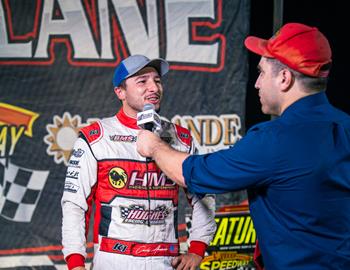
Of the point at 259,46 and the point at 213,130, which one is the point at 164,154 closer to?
the point at 259,46

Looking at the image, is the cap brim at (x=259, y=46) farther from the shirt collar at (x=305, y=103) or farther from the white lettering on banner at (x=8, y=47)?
the white lettering on banner at (x=8, y=47)

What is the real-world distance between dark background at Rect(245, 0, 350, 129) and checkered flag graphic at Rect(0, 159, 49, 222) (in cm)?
156

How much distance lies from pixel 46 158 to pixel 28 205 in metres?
0.33

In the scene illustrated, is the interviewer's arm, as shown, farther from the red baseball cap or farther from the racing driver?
the red baseball cap

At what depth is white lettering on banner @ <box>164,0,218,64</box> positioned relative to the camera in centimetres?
380

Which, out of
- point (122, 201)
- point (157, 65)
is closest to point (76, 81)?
point (157, 65)

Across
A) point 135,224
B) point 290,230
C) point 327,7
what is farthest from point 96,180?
point 327,7

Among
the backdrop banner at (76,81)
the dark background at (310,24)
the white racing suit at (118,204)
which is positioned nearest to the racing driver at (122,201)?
the white racing suit at (118,204)

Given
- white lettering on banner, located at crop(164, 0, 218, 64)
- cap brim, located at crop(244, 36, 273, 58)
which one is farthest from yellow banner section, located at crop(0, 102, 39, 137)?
cap brim, located at crop(244, 36, 273, 58)

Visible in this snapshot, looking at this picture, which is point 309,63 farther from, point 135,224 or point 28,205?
point 28,205

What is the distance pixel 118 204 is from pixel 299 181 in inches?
33.9

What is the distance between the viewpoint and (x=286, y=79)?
1.73 meters

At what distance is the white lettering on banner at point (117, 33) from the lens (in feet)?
11.9

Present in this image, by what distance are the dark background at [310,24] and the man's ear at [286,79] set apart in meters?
2.31
